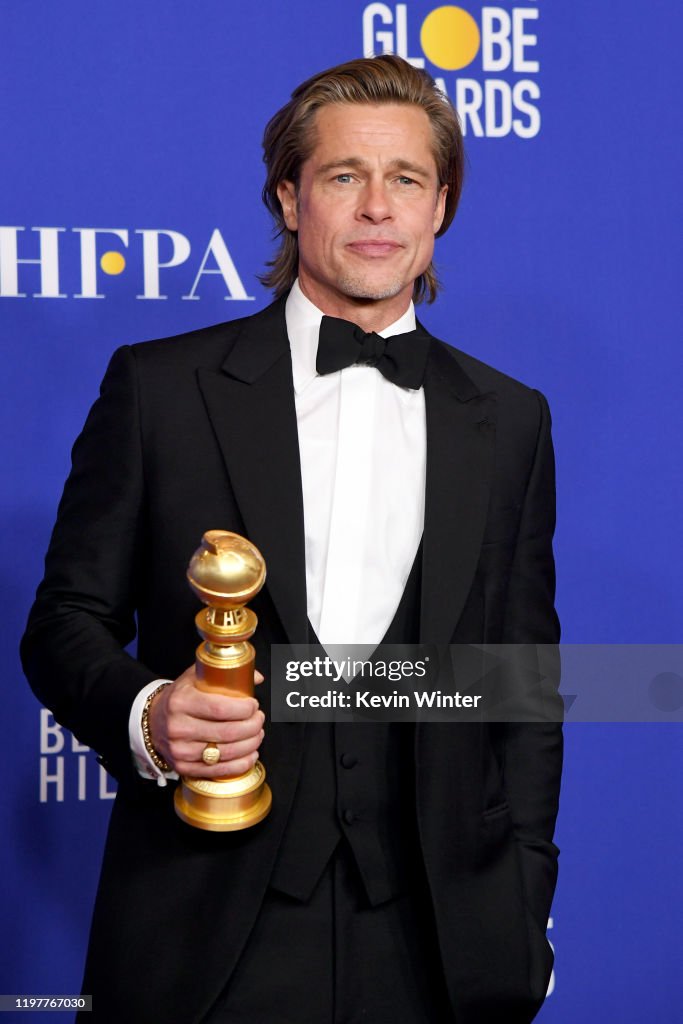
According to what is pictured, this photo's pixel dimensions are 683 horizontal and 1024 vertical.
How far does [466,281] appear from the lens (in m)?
2.71

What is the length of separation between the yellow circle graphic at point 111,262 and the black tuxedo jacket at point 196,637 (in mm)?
729

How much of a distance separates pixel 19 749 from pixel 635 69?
1.90m

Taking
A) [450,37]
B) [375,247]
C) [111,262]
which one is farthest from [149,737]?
[450,37]

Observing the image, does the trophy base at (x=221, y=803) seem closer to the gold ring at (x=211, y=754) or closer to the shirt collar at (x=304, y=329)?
the gold ring at (x=211, y=754)

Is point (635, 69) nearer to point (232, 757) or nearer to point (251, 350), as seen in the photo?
point (251, 350)

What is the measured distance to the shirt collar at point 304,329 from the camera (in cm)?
188

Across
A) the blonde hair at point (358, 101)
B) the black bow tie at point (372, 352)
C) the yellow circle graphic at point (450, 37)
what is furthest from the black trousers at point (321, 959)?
the yellow circle graphic at point (450, 37)

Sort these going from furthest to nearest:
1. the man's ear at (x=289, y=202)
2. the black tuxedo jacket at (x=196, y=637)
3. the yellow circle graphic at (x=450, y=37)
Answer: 1. the yellow circle graphic at (x=450, y=37)
2. the man's ear at (x=289, y=202)
3. the black tuxedo jacket at (x=196, y=637)

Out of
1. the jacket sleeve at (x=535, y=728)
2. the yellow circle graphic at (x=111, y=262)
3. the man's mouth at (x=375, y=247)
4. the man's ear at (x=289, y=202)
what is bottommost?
the jacket sleeve at (x=535, y=728)

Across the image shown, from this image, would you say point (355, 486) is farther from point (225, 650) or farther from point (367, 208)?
point (225, 650)

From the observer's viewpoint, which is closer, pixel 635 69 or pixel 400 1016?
pixel 400 1016

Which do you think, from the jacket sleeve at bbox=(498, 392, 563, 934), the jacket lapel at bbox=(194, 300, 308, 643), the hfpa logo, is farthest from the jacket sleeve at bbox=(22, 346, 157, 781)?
the hfpa logo

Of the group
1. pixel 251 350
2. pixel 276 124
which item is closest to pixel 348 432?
pixel 251 350

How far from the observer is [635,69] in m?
2.76
